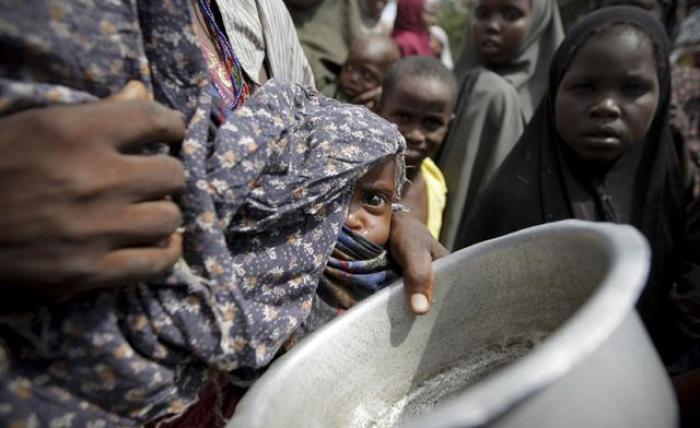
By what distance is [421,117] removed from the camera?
243 centimetres

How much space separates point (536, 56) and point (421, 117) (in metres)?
1.14

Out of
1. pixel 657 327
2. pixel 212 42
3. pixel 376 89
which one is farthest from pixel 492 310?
pixel 376 89

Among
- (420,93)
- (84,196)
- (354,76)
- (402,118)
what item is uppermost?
(84,196)

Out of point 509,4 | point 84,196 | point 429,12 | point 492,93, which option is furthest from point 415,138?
point 429,12

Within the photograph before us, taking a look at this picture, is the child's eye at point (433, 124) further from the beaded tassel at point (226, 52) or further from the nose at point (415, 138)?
the beaded tassel at point (226, 52)

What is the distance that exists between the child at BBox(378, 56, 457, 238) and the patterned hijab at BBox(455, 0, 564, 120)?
693mm

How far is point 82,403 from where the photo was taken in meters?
0.58

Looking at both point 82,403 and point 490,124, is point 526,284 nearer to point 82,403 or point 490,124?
point 82,403

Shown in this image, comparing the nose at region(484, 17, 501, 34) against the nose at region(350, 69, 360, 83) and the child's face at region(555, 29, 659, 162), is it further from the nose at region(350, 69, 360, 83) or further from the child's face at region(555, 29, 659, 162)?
the child's face at region(555, 29, 659, 162)

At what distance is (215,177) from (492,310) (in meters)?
0.50

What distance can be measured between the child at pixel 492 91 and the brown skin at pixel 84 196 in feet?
6.63

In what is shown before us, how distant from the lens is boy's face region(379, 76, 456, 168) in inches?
93.7

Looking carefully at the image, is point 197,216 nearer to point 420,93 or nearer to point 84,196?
point 84,196

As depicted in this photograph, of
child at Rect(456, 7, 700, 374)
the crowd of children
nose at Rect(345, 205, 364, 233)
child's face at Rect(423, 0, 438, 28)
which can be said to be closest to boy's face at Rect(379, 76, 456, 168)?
child at Rect(456, 7, 700, 374)
